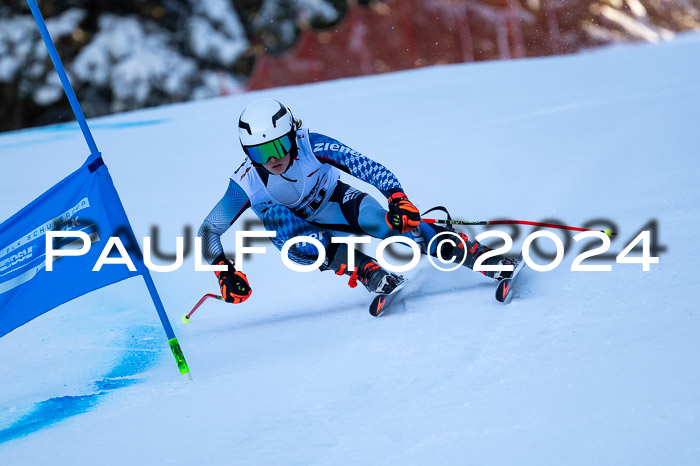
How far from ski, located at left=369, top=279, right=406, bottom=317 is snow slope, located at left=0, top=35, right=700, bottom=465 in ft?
0.16

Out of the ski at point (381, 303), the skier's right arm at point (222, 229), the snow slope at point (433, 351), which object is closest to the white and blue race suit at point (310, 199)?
the skier's right arm at point (222, 229)

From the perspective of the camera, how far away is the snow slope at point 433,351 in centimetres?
212

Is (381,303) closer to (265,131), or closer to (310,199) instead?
(310,199)

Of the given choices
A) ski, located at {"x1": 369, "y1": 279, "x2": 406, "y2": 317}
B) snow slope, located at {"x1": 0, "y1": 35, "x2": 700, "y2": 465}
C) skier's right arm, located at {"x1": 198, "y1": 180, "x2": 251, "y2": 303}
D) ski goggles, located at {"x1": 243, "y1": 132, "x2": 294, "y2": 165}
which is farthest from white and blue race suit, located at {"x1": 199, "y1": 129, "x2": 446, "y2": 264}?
snow slope, located at {"x1": 0, "y1": 35, "x2": 700, "y2": 465}

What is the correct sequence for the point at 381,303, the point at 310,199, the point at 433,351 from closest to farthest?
the point at 433,351 < the point at 381,303 < the point at 310,199

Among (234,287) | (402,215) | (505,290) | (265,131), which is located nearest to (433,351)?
(505,290)

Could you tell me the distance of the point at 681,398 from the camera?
2037mm

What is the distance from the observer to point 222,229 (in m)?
3.51

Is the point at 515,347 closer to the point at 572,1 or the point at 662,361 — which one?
the point at 662,361

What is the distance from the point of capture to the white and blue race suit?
334cm

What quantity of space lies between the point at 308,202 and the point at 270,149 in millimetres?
382

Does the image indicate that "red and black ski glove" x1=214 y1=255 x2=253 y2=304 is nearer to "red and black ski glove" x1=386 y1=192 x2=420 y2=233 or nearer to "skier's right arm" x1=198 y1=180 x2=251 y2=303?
"skier's right arm" x1=198 y1=180 x2=251 y2=303

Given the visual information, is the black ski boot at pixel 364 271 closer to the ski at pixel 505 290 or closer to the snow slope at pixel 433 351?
the snow slope at pixel 433 351

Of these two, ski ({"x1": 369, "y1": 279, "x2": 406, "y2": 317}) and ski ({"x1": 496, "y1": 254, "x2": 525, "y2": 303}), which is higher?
ski ({"x1": 496, "y1": 254, "x2": 525, "y2": 303})
